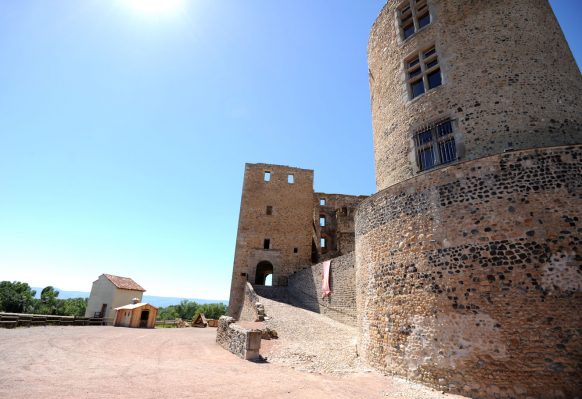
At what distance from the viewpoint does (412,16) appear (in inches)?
476

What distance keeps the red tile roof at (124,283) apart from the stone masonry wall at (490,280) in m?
30.3

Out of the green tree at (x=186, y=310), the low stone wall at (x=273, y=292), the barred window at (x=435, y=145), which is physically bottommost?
the green tree at (x=186, y=310)

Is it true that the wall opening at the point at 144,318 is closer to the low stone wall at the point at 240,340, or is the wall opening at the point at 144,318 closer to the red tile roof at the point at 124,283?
the red tile roof at the point at 124,283

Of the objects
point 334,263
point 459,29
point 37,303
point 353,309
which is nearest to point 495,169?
point 459,29

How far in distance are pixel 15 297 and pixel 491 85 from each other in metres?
56.0

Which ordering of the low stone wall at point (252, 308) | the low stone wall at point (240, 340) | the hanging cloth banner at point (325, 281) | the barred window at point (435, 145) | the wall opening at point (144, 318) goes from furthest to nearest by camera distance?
the wall opening at point (144, 318), the hanging cloth banner at point (325, 281), the low stone wall at point (252, 308), the barred window at point (435, 145), the low stone wall at point (240, 340)

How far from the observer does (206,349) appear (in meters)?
11.9

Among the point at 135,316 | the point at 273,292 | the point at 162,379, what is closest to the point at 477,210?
the point at 162,379

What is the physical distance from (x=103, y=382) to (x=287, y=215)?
2156 centimetres

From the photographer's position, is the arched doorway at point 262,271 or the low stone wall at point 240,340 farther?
the arched doorway at point 262,271

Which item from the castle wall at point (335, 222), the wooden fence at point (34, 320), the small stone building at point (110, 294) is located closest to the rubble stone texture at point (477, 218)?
the castle wall at point (335, 222)

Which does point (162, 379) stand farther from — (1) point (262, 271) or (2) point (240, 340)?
(1) point (262, 271)

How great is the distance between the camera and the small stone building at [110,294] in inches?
1185

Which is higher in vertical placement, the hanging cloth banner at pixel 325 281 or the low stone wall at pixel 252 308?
the hanging cloth banner at pixel 325 281
